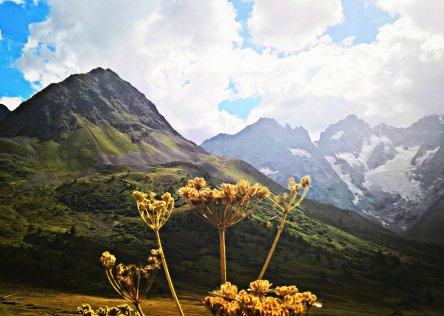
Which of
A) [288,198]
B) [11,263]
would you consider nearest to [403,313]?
→ [11,263]

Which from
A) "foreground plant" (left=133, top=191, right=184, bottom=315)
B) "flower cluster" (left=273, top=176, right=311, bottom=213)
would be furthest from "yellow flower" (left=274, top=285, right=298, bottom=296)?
"foreground plant" (left=133, top=191, right=184, bottom=315)

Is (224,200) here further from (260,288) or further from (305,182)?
(260,288)

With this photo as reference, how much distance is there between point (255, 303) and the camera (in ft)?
22.7

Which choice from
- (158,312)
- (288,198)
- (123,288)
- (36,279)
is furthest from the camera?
(36,279)

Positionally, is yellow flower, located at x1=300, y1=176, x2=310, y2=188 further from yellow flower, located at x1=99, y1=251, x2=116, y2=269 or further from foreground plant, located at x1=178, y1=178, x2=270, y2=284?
yellow flower, located at x1=99, y1=251, x2=116, y2=269

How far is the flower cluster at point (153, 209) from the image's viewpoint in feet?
28.3

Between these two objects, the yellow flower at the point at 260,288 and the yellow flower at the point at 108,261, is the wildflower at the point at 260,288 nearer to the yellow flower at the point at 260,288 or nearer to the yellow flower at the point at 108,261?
the yellow flower at the point at 260,288

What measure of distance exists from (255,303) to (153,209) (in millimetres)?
3242

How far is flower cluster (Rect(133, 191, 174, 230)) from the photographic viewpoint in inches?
339

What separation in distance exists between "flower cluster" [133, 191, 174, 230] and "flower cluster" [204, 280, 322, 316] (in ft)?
6.78

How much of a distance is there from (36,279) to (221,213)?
18988 centimetres

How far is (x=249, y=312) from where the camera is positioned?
6871 mm

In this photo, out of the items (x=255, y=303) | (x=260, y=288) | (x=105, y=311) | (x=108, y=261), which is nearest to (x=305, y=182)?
(x=260, y=288)

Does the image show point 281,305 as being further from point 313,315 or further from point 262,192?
point 313,315
